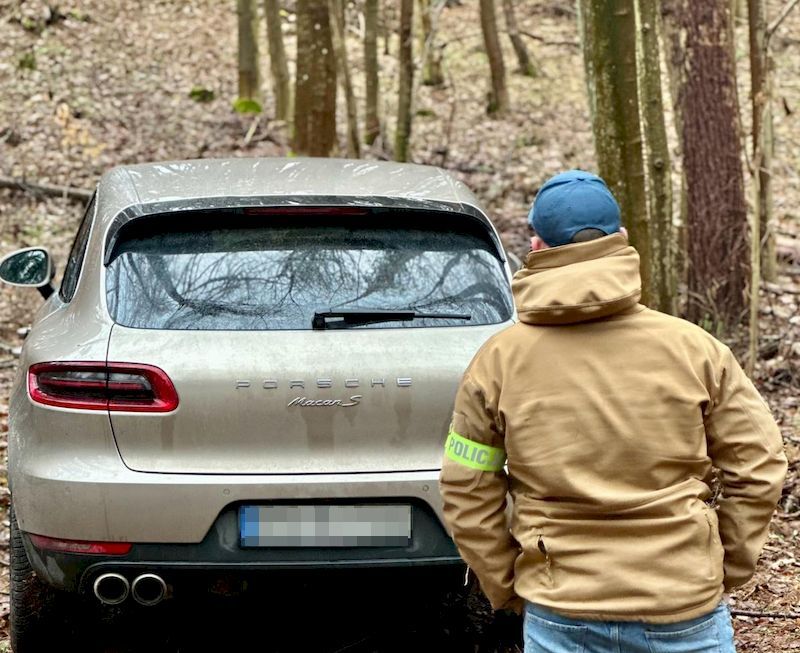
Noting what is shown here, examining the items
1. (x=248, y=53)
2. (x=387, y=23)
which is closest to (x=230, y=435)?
(x=248, y=53)

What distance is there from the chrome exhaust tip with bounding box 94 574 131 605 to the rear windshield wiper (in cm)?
108

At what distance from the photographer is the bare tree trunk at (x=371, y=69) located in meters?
16.6

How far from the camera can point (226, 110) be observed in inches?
722

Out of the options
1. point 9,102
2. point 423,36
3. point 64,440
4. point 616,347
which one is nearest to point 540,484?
point 616,347

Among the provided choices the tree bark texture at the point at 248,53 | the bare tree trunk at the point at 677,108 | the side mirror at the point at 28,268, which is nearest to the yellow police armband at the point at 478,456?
the side mirror at the point at 28,268

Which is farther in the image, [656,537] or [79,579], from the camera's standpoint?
[79,579]

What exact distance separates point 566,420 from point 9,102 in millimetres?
16093

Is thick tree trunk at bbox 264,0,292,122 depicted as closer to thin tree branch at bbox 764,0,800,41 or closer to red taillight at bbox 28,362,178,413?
thin tree branch at bbox 764,0,800,41

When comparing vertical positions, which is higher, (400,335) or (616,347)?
(616,347)

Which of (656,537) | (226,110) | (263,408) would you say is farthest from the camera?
(226,110)

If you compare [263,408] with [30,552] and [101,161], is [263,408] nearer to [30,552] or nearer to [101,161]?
[30,552]

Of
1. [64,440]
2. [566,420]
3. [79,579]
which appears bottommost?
[79,579]

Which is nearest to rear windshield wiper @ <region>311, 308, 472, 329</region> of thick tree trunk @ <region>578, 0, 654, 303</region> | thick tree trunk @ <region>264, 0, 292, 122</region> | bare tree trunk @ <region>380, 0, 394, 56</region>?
thick tree trunk @ <region>578, 0, 654, 303</region>

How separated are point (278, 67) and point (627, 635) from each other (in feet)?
54.8
